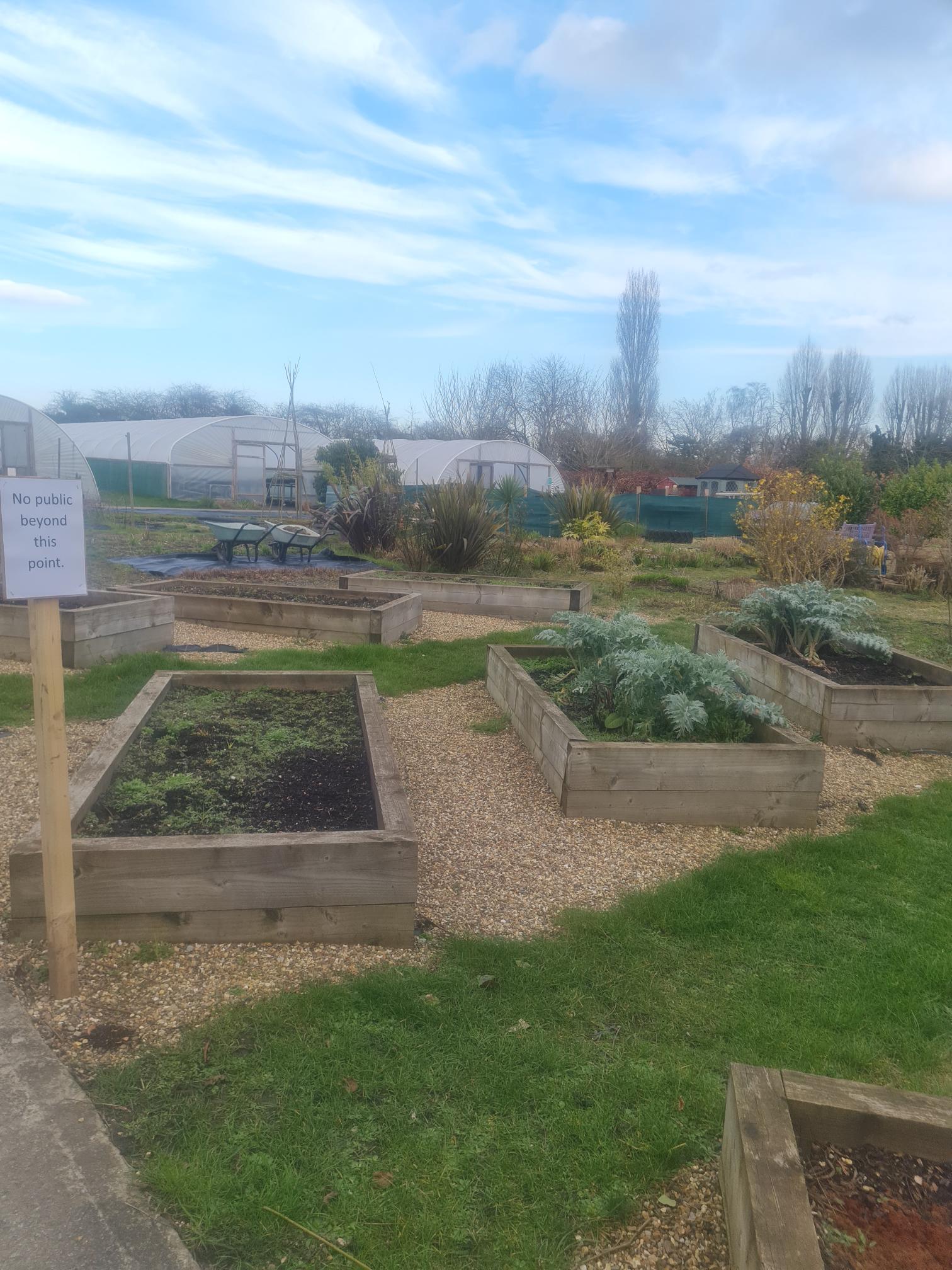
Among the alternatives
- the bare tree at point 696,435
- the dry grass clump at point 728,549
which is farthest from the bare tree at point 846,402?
the dry grass clump at point 728,549

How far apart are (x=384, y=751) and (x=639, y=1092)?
2.07 m

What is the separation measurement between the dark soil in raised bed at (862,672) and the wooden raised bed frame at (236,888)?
13.1 feet

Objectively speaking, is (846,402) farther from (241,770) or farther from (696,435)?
(241,770)

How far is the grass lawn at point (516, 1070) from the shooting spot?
1917 millimetres

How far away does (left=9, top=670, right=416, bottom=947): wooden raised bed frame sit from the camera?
114 inches

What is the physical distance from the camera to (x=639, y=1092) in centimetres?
231

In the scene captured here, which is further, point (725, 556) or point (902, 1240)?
point (725, 556)

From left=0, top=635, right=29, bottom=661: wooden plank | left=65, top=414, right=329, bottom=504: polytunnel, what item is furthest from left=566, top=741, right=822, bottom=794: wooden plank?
left=65, top=414, right=329, bottom=504: polytunnel

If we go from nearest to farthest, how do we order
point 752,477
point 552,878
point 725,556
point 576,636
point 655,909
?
1. point 655,909
2. point 552,878
3. point 576,636
4. point 725,556
5. point 752,477

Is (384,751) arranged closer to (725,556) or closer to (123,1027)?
(123,1027)

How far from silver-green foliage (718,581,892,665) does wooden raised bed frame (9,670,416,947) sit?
4361mm

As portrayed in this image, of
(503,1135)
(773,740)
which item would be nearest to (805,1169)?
(503,1135)

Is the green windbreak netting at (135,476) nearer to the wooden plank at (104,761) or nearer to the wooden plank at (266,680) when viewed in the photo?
the wooden plank at (266,680)

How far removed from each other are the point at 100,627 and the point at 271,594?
105 inches
